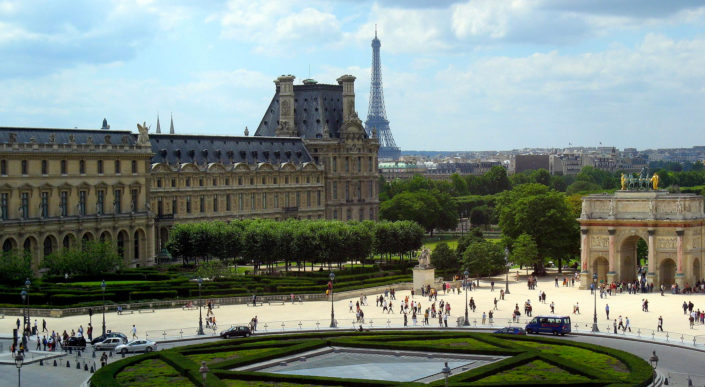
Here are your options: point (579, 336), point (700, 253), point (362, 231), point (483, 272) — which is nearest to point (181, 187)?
point (362, 231)

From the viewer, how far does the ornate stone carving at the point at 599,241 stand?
347 ft

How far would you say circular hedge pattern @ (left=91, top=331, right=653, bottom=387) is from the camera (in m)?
55.3

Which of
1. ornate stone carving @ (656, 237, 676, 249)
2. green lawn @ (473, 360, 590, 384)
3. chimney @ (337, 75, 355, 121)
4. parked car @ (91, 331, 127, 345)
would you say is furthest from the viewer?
chimney @ (337, 75, 355, 121)

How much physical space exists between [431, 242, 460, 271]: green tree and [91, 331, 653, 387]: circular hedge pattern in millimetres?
41466

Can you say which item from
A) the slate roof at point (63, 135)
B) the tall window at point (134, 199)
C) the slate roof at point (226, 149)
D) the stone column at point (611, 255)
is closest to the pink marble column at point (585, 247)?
the stone column at point (611, 255)

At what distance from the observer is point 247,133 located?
165000 millimetres

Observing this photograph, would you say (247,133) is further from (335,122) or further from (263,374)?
(263,374)

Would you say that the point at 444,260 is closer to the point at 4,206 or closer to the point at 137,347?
the point at 4,206

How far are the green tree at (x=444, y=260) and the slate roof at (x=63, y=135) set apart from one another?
34210mm

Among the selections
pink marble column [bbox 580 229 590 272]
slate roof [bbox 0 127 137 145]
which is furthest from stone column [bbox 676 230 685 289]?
slate roof [bbox 0 127 137 145]

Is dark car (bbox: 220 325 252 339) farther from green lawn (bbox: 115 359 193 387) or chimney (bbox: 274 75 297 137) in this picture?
chimney (bbox: 274 75 297 137)

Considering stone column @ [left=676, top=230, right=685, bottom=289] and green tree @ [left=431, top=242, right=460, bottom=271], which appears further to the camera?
green tree @ [left=431, top=242, right=460, bottom=271]

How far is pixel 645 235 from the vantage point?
104m

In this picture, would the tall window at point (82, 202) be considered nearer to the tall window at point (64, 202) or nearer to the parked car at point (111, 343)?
the tall window at point (64, 202)
